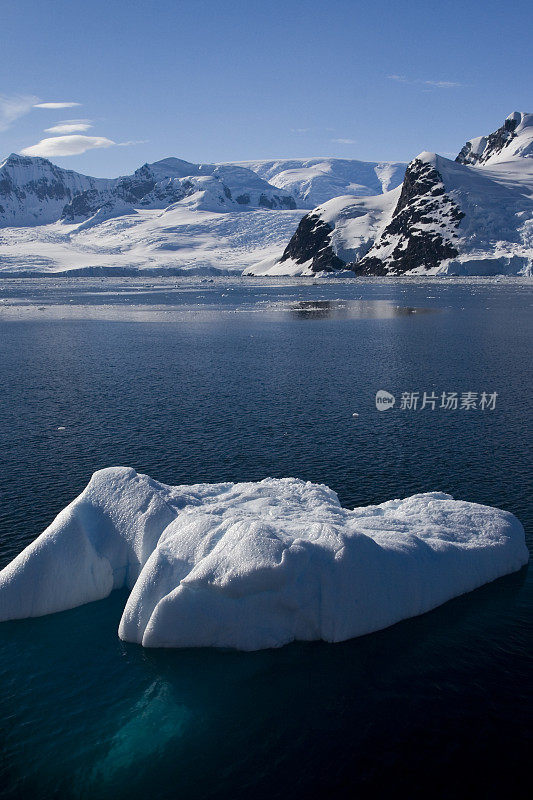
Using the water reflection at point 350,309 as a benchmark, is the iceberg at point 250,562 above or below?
below

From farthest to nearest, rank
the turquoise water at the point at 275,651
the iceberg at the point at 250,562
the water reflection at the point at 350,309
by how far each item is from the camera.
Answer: the water reflection at the point at 350,309, the iceberg at the point at 250,562, the turquoise water at the point at 275,651

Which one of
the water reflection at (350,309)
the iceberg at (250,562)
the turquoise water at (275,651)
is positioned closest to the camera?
the turquoise water at (275,651)

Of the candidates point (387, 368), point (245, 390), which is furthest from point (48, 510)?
point (387, 368)

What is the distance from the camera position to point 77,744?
13.5 metres

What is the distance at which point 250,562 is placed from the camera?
1641cm

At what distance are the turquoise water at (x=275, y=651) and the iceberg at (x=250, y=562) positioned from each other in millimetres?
544

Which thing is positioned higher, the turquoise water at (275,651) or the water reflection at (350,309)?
the water reflection at (350,309)

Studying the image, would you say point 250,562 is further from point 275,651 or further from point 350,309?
point 350,309

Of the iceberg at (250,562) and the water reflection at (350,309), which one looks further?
the water reflection at (350,309)

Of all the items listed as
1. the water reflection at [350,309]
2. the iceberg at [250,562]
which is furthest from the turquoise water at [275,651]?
the water reflection at [350,309]

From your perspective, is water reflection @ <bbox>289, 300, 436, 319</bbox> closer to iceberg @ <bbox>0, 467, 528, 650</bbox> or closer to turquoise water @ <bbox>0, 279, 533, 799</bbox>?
turquoise water @ <bbox>0, 279, 533, 799</bbox>

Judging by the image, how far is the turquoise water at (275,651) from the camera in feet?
42.0

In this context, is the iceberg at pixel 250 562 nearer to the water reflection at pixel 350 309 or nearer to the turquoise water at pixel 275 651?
the turquoise water at pixel 275 651

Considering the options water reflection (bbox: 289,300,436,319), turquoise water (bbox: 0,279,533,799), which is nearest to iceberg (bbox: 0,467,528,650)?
turquoise water (bbox: 0,279,533,799)
